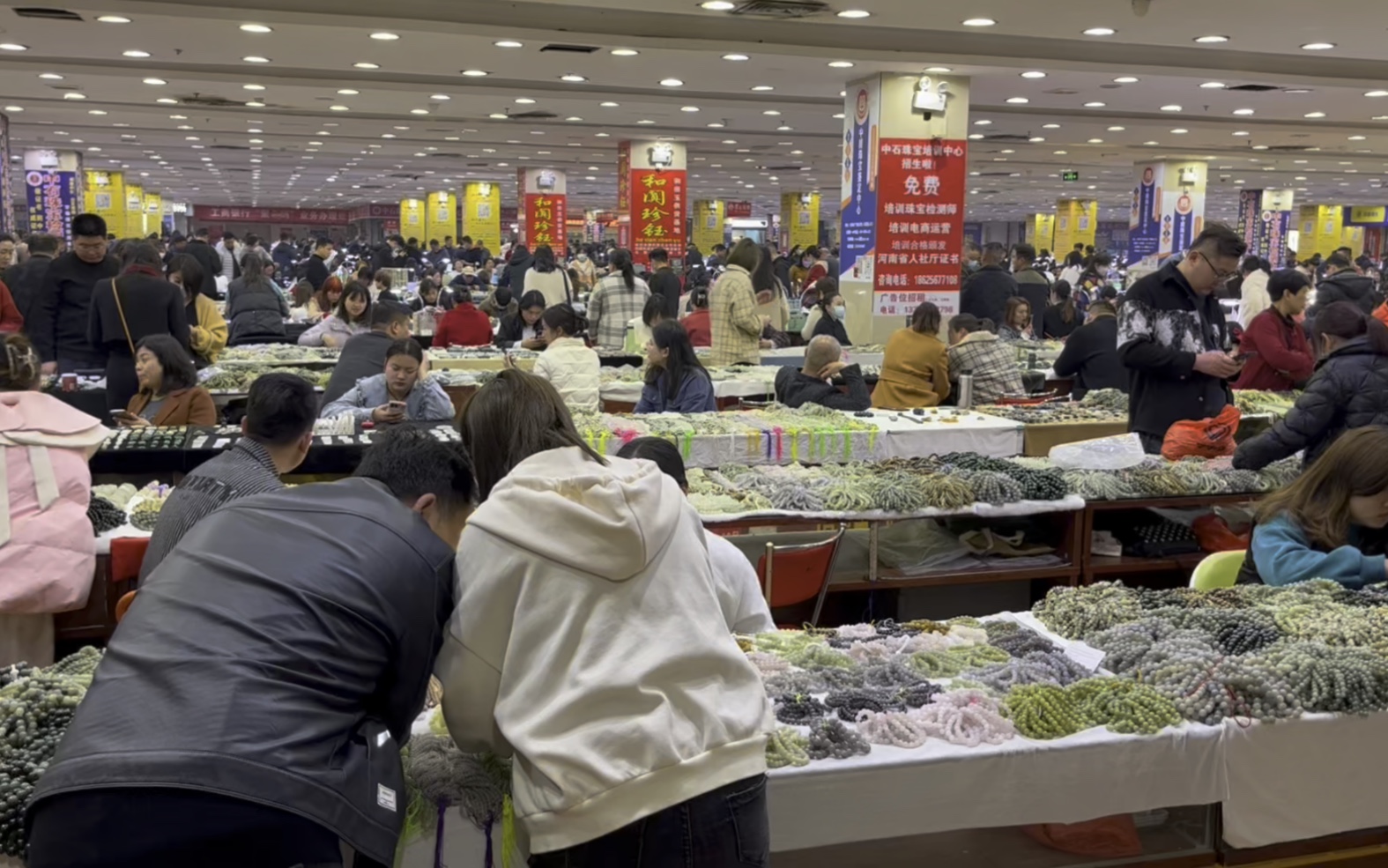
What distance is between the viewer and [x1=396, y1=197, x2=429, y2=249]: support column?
38.1 metres

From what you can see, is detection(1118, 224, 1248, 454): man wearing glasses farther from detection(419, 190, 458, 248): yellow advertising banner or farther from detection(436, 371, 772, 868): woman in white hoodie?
detection(419, 190, 458, 248): yellow advertising banner

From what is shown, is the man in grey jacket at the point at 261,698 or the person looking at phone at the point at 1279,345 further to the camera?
the person looking at phone at the point at 1279,345

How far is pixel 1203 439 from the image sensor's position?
6238mm

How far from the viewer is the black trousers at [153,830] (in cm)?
183

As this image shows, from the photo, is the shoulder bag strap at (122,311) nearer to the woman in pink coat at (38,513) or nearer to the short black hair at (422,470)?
the woman in pink coat at (38,513)

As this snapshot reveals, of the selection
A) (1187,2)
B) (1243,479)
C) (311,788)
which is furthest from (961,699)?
(1187,2)

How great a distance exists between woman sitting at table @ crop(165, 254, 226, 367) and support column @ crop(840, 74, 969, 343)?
5570mm

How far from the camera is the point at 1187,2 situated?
26.2ft

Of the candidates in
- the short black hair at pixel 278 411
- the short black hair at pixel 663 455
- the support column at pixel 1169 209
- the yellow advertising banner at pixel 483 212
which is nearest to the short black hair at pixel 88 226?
the short black hair at pixel 278 411

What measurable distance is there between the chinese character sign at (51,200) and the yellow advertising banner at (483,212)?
28.9ft

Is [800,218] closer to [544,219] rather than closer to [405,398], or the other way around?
[544,219]

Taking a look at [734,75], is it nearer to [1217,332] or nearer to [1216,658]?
[1217,332]

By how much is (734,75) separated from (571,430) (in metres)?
9.49

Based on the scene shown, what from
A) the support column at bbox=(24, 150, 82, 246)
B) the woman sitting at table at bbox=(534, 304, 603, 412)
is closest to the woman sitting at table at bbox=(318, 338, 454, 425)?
the woman sitting at table at bbox=(534, 304, 603, 412)
